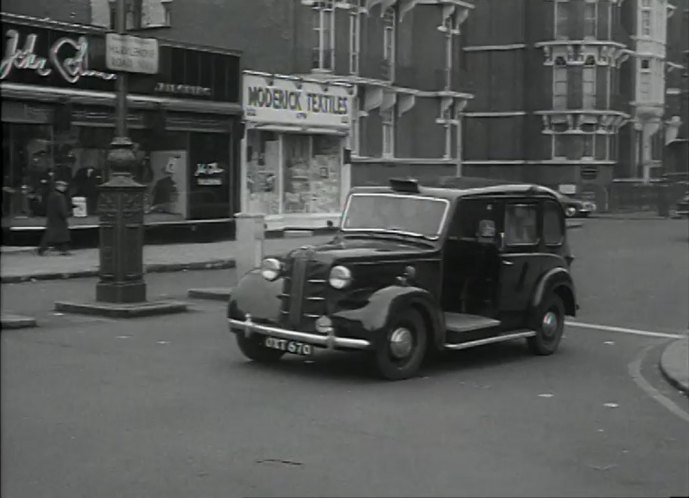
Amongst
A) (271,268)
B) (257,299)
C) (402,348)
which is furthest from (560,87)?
(402,348)

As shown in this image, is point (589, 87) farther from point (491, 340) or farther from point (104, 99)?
point (491, 340)

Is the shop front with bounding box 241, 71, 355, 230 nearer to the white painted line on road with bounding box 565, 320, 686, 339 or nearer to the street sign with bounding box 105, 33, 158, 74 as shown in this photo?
the street sign with bounding box 105, 33, 158, 74

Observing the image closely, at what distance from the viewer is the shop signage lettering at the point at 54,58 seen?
22.7 meters

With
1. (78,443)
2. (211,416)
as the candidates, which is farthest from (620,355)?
(78,443)

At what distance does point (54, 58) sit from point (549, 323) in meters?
15.2

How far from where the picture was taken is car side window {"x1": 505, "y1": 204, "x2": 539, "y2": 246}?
11.8 metres

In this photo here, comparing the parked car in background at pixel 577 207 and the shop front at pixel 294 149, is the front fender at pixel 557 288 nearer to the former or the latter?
the shop front at pixel 294 149

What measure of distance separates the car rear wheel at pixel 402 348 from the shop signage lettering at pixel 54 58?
552 inches

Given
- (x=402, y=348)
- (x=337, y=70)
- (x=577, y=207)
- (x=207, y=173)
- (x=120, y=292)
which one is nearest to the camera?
(x=402, y=348)

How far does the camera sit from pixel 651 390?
10250 mm

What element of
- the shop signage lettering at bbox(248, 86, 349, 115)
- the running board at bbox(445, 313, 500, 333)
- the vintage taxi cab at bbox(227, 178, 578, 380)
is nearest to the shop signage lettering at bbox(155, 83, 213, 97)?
the shop signage lettering at bbox(248, 86, 349, 115)

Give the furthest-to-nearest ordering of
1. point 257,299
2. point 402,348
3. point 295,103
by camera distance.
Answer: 1. point 295,103
2. point 257,299
3. point 402,348

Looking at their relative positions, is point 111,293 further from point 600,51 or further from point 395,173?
point 600,51

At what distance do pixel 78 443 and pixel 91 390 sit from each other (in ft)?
6.54
